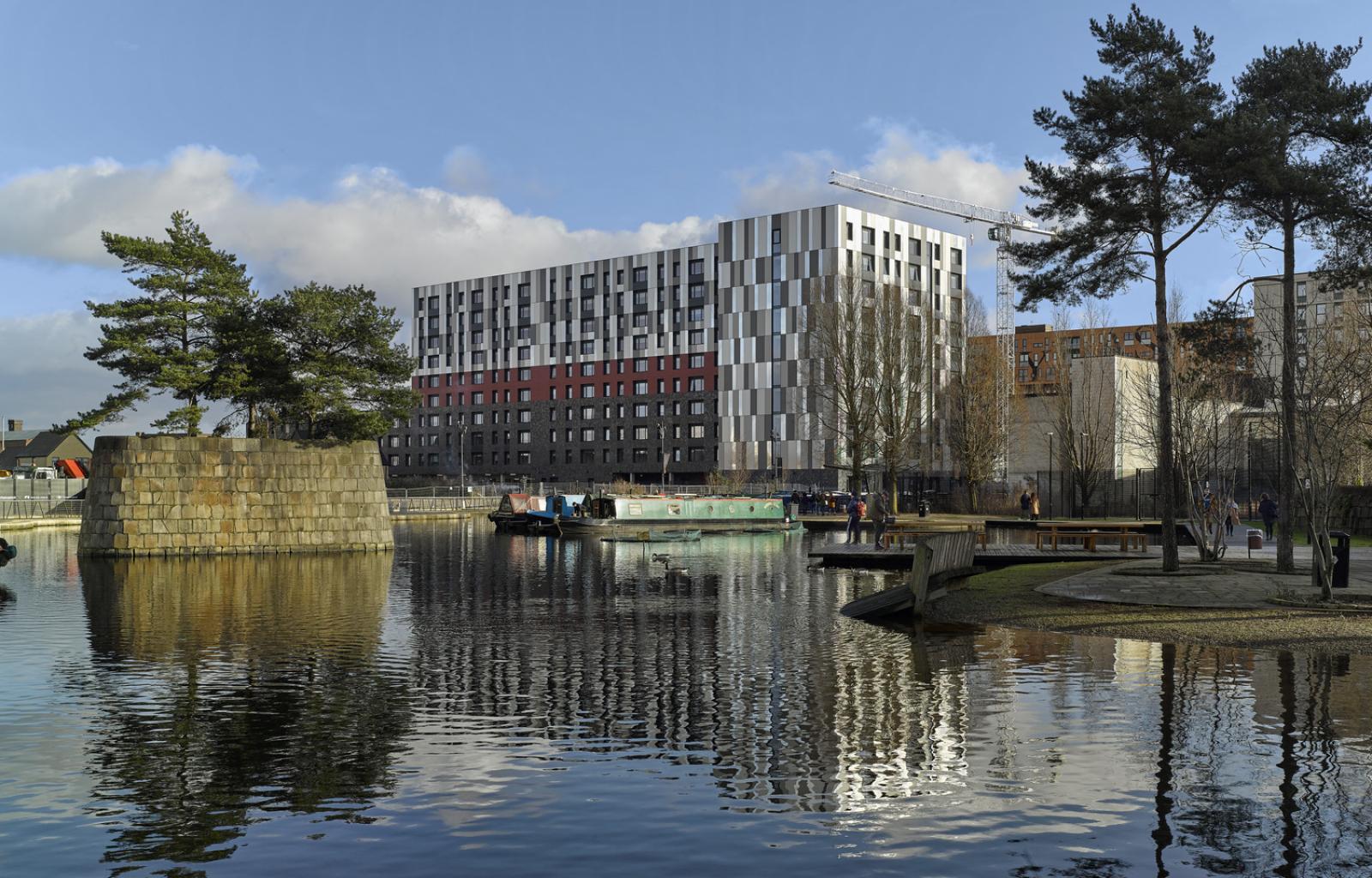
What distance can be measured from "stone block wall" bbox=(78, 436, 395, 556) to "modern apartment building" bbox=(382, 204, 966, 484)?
5300 cm

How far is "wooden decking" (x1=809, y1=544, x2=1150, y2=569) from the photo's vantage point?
32469mm

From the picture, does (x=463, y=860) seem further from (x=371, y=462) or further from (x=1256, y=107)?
(x=371, y=462)

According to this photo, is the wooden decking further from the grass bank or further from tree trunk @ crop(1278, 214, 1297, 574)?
the grass bank

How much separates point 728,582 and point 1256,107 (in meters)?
16.7

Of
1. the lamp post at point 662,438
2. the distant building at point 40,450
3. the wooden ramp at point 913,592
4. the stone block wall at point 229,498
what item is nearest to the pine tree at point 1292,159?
the wooden ramp at point 913,592

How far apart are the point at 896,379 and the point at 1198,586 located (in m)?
43.3

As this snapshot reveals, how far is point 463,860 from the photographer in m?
8.00

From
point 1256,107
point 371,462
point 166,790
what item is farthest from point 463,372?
point 166,790

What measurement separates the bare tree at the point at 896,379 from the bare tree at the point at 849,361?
582mm

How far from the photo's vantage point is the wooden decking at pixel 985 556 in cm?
3247

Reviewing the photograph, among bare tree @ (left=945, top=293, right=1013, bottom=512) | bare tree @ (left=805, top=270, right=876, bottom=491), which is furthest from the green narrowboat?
bare tree @ (left=945, top=293, right=1013, bottom=512)

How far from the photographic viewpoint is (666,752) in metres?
11.2

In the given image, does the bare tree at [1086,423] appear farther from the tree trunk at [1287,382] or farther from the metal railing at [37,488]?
the metal railing at [37,488]

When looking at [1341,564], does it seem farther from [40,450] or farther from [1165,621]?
[40,450]
